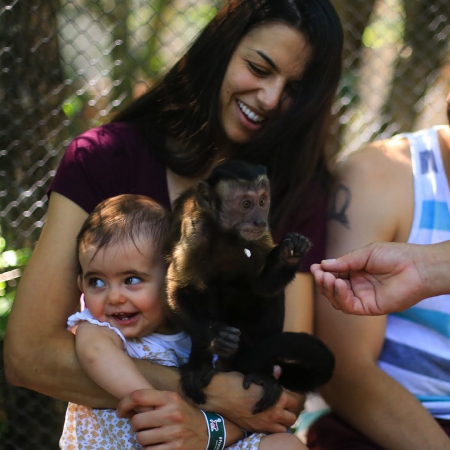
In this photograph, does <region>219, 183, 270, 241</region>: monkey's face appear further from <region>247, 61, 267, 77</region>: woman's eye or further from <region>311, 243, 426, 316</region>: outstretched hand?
<region>247, 61, 267, 77</region>: woman's eye

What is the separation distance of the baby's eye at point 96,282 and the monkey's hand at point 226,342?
1.22 feet

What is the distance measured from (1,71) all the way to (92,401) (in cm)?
159

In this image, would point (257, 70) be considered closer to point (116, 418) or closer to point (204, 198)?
point (204, 198)

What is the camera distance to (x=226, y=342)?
1.91m

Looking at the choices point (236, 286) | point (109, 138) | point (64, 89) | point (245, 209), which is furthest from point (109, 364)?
point (64, 89)

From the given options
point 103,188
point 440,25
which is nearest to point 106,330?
point 103,188

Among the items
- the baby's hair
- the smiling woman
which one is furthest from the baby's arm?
the baby's hair

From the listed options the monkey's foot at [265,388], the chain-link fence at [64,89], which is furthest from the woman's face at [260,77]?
the chain-link fence at [64,89]

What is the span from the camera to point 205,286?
Result: 2.05 metres

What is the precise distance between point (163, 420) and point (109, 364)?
203 millimetres

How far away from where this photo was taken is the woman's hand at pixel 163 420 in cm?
186

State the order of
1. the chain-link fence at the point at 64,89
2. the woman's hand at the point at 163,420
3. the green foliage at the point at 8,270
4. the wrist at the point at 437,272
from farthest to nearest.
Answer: the chain-link fence at the point at 64,89
the green foliage at the point at 8,270
the wrist at the point at 437,272
the woman's hand at the point at 163,420

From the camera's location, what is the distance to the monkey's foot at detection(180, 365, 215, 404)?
198 cm

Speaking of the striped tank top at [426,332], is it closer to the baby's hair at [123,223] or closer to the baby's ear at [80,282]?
the baby's hair at [123,223]
